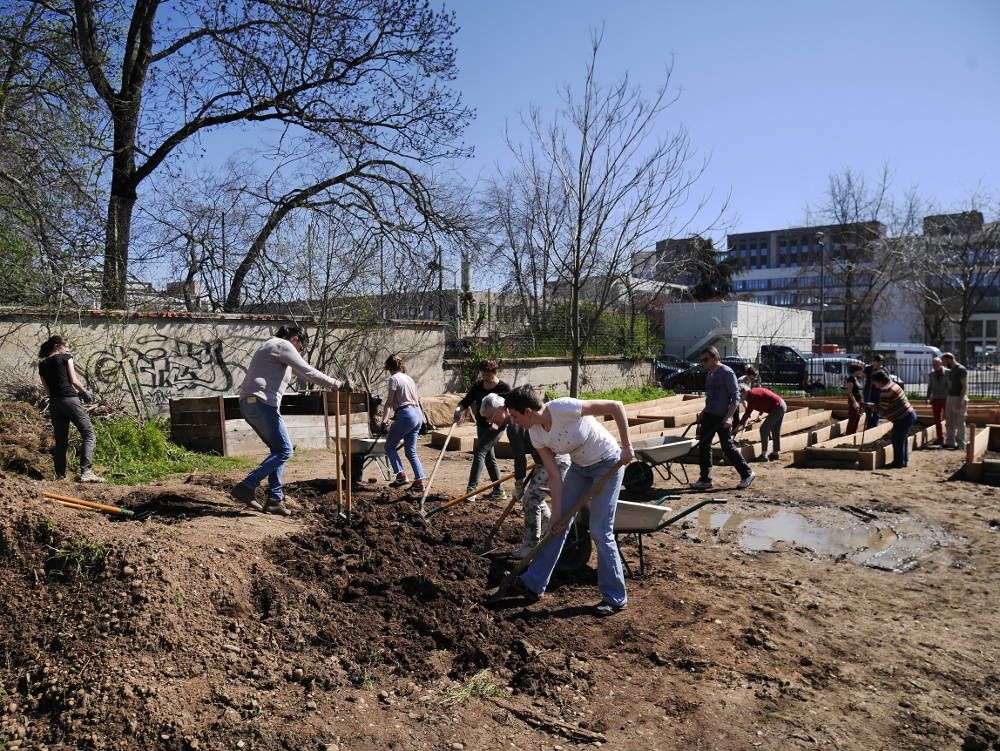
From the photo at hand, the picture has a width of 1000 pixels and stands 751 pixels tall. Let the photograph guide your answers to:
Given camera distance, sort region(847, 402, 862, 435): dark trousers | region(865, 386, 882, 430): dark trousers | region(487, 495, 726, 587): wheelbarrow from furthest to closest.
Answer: region(865, 386, 882, 430): dark trousers → region(847, 402, 862, 435): dark trousers → region(487, 495, 726, 587): wheelbarrow

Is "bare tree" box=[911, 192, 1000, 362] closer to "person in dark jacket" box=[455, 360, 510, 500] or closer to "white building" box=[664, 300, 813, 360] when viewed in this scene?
"white building" box=[664, 300, 813, 360]

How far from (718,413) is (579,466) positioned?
177 inches

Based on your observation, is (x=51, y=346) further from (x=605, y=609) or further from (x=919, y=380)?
(x=919, y=380)

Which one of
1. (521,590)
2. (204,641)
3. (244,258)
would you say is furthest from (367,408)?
(204,641)

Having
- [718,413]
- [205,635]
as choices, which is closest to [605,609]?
[205,635]

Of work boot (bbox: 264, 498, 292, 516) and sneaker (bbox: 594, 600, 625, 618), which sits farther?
work boot (bbox: 264, 498, 292, 516)

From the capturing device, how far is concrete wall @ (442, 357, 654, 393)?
16328 millimetres

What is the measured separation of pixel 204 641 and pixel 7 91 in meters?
10.8

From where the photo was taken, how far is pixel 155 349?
1165cm

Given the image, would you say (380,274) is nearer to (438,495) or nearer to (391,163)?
(391,163)

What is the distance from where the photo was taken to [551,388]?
61.2 ft

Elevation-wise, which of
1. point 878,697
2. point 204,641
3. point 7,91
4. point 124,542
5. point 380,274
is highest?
point 7,91

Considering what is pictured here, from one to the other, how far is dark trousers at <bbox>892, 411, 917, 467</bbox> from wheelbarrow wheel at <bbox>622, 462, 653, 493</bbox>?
4.72 metres

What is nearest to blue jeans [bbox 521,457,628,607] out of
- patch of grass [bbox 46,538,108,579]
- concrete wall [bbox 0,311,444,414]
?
patch of grass [bbox 46,538,108,579]
